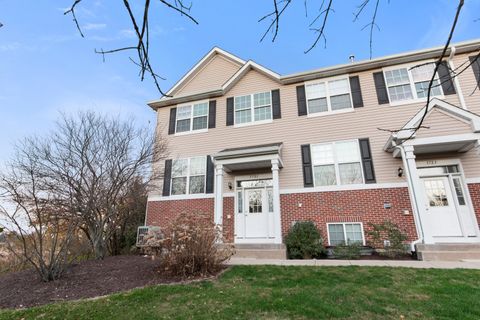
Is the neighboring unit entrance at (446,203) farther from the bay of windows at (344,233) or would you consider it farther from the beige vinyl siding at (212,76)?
the beige vinyl siding at (212,76)

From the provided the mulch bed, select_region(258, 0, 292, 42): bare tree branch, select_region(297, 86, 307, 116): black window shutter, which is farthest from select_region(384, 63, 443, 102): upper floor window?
the mulch bed

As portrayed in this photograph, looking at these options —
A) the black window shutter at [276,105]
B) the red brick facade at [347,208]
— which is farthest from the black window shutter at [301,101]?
the red brick facade at [347,208]

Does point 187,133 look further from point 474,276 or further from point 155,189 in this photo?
point 474,276

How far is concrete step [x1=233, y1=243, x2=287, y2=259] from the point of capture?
7426 mm

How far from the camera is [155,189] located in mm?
10461

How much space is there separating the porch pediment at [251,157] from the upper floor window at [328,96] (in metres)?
2.08

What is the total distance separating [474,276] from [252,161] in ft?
19.5

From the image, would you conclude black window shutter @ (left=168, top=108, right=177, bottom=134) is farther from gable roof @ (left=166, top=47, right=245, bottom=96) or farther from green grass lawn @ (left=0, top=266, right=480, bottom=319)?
green grass lawn @ (left=0, top=266, right=480, bottom=319)

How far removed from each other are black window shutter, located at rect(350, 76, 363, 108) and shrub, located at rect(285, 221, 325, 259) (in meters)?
4.60

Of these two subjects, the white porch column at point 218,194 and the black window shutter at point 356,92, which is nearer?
the white porch column at point 218,194

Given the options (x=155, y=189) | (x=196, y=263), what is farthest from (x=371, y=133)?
(x=155, y=189)

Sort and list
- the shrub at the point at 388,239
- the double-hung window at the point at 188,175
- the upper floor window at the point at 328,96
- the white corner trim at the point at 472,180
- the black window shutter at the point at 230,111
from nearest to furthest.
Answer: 1. the shrub at the point at 388,239
2. the white corner trim at the point at 472,180
3. the upper floor window at the point at 328,96
4. the double-hung window at the point at 188,175
5. the black window shutter at the point at 230,111

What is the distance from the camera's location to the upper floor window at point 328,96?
30.7 feet

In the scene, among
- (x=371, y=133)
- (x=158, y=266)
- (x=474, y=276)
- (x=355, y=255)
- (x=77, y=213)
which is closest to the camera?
(x=474, y=276)
